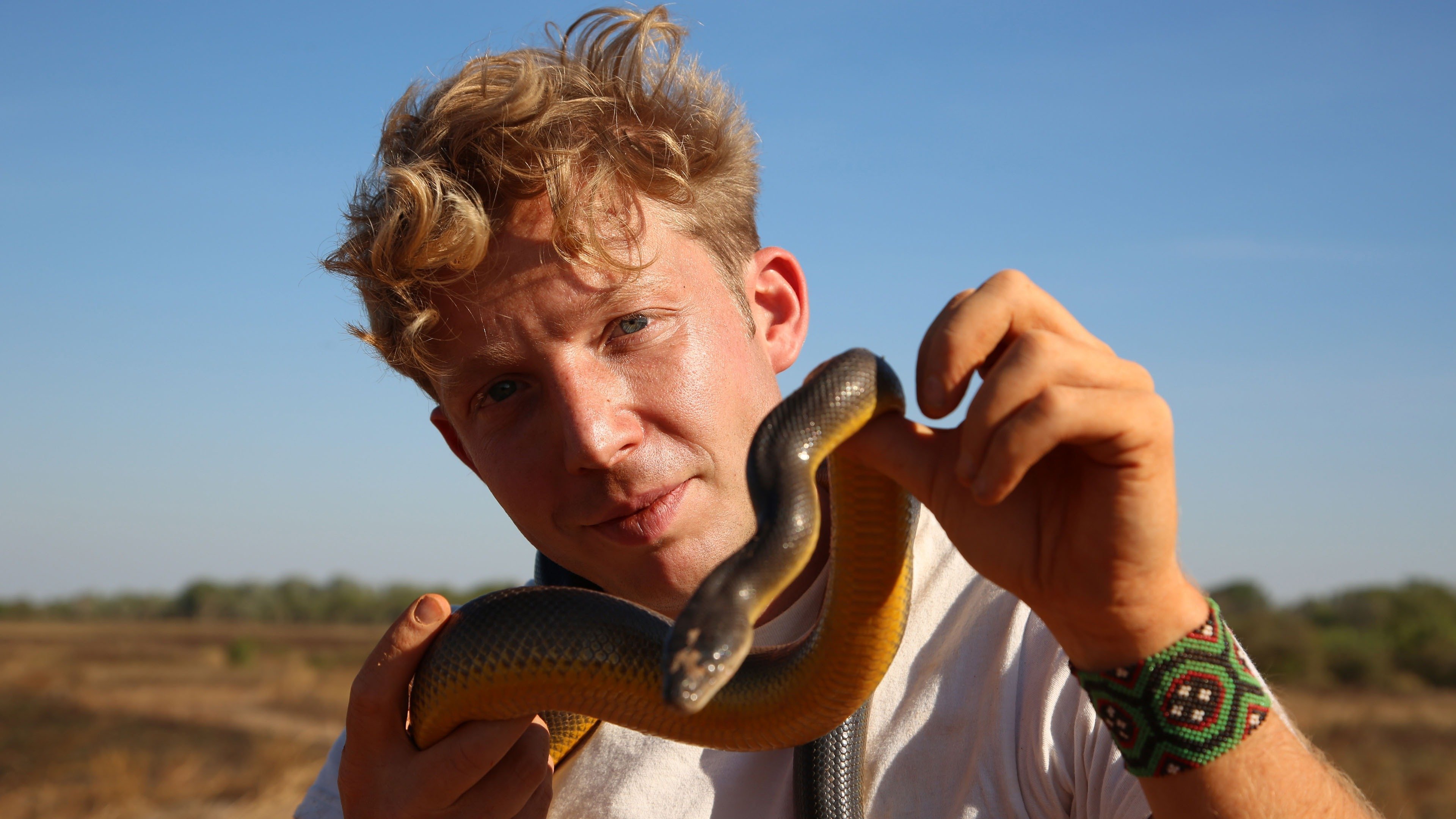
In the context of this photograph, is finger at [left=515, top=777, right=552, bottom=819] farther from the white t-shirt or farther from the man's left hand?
the man's left hand

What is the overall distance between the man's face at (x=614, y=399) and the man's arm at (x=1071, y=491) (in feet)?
3.99

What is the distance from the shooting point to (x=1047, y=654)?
129 inches

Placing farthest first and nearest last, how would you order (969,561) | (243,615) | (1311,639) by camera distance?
(243,615) < (1311,639) < (969,561)

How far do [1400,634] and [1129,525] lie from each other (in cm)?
4042

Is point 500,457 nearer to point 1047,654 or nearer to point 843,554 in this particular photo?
point 843,554

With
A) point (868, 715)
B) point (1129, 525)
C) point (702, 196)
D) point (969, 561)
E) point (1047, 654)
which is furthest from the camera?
point (702, 196)

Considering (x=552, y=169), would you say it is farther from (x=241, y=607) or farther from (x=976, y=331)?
(x=241, y=607)

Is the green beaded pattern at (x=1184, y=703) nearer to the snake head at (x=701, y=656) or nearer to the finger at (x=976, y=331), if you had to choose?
the finger at (x=976, y=331)

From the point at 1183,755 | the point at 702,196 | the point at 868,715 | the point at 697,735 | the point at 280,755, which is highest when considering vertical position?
the point at 702,196

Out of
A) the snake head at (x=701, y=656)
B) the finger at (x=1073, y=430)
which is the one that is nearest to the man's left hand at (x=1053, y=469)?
the finger at (x=1073, y=430)

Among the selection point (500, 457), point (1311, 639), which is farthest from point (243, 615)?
point (500, 457)

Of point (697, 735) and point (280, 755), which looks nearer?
point (697, 735)

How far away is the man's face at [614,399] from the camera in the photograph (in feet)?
11.5

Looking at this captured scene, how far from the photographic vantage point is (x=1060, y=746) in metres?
3.16
